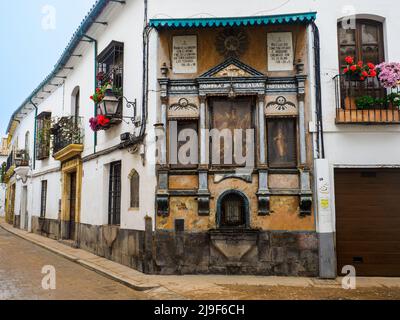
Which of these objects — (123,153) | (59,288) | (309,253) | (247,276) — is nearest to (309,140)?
(309,253)

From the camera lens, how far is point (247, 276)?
28.0 feet

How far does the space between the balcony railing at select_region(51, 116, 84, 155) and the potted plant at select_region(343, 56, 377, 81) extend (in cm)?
937

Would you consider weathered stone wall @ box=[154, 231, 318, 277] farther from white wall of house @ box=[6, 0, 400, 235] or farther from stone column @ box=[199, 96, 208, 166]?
stone column @ box=[199, 96, 208, 166]

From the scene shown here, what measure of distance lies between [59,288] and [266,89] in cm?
612

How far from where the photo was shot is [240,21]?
854cm

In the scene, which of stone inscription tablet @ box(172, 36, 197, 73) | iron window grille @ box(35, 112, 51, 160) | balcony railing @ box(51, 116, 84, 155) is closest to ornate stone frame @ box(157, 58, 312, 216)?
stone inscription tablet @ box(172, 36, 197, 73)

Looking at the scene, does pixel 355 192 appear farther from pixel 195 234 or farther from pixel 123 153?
pixel 123 153

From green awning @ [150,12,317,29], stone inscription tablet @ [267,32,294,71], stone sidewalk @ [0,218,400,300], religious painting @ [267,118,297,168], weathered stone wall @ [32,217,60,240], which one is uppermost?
green awning @ [150,12,317,29]

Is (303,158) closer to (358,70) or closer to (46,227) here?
(358,70)

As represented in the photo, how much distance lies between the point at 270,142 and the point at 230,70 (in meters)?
1.89

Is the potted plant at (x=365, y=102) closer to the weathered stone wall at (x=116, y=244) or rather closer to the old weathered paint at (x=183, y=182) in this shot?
the old weathered paint at (x=183, y=182)

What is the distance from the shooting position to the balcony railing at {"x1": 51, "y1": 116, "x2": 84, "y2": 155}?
1447 centimetres

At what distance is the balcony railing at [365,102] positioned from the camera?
8.73 metres

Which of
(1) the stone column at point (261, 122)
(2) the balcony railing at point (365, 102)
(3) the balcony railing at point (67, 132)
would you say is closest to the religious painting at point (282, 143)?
(1) the stone column at point (261, 122)
